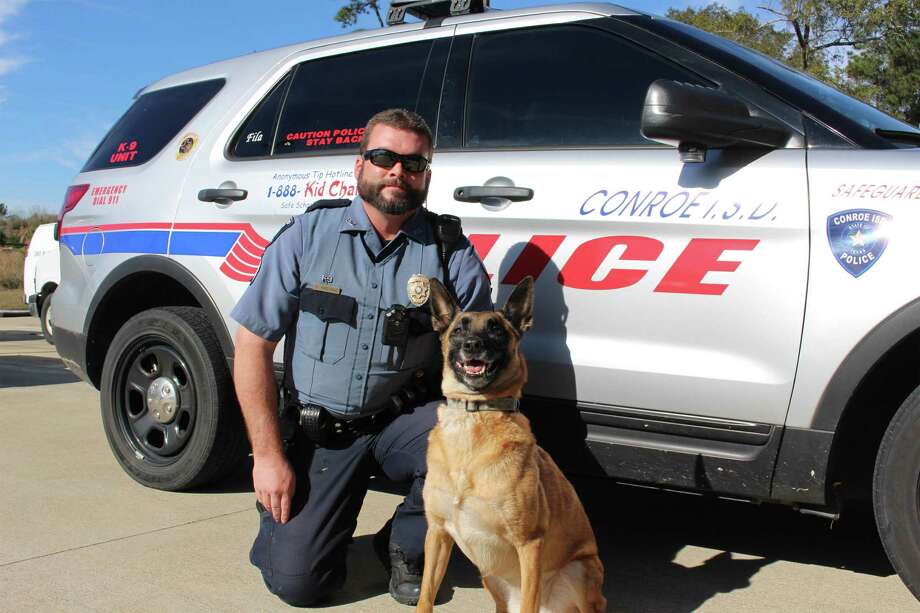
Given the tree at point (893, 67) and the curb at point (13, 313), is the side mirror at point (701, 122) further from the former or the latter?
the tree at point (893, 67)

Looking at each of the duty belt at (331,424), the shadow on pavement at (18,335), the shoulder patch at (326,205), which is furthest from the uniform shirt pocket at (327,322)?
the shadow on pavement at (18,335)

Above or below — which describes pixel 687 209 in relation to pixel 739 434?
above

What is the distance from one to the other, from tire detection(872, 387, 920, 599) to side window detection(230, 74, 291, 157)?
2663mm

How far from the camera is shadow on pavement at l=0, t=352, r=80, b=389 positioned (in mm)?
7064

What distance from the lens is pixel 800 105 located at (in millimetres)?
2768

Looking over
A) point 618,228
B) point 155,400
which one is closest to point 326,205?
point 618,228

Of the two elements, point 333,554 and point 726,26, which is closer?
point 333,554

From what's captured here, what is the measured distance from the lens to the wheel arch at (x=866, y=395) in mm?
2473

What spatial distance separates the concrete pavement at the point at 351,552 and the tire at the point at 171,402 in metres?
0.14

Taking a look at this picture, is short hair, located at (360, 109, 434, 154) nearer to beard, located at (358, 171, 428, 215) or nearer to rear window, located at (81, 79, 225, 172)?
beard, located at (358, 171, 428, 215)

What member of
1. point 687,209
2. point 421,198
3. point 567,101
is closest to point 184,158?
point 421,198

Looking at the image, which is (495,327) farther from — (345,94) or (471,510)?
(345,94)

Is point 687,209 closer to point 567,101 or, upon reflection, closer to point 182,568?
point 567,101

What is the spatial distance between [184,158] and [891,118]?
2959 millimetres
